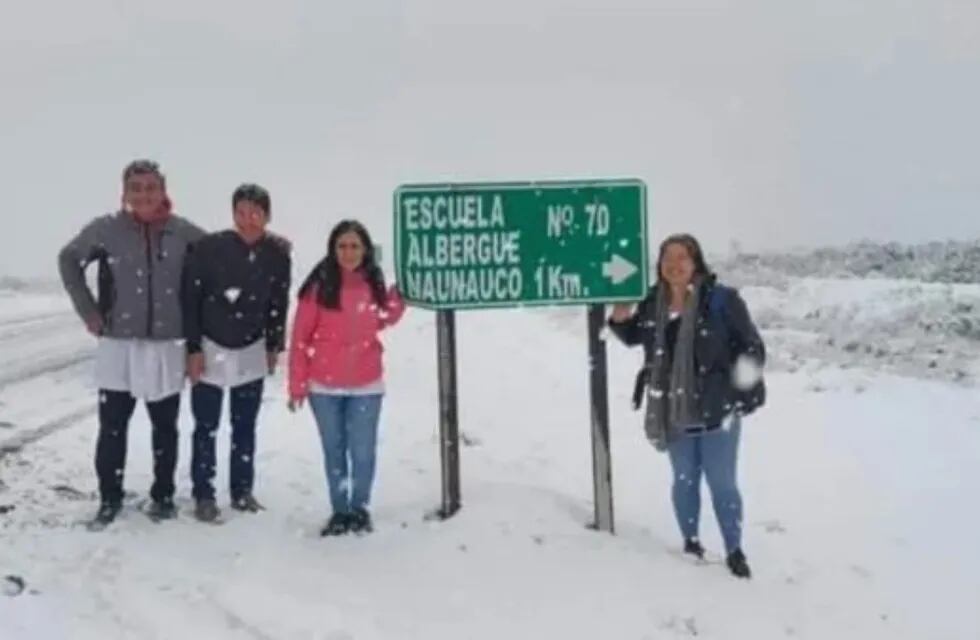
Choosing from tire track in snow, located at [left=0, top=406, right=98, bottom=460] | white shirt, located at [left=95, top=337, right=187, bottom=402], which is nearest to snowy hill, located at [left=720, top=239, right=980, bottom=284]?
tire track in snow, located at [left=0, top=406, right=98, bottom=460]

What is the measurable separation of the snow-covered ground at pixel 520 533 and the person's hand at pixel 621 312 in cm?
125

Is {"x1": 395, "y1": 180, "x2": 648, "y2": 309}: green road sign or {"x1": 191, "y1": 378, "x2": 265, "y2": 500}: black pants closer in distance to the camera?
{"x1": 395, "y1": 180, "x2": 648, "y2": 309}: green road sign

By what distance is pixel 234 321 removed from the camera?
6863mm

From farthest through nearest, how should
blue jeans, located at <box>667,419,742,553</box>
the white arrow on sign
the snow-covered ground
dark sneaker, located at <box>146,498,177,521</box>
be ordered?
1. the white arrow on sign
2. dark sneaker, located at <box>146,498,177,521</box>
3. blue jeans, located at <box>667,419,742,553</box>
4. the snow-covered ground

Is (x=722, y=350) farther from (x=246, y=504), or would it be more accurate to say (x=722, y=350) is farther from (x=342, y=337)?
(x=246, y=504)

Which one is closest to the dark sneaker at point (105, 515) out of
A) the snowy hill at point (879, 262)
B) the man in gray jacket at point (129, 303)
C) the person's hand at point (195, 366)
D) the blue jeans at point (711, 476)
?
the man in gray jacket at point (129, 303)

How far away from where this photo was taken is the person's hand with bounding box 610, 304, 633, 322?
7.08 meters

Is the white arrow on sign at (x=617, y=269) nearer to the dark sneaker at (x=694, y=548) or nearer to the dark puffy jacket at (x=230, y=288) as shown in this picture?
the dark sneaker at (x=694, y=548)

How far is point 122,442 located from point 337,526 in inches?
52.5

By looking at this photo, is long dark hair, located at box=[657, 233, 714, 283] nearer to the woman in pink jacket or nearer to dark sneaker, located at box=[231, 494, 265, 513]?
the woman in pink jacket

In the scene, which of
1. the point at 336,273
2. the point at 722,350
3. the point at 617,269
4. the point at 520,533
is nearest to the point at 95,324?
the point at 336,273

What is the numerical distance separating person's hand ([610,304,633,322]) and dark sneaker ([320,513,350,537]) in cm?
195

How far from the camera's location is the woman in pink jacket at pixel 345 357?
6.77 meters

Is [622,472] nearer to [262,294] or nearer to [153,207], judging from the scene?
[262,294]
